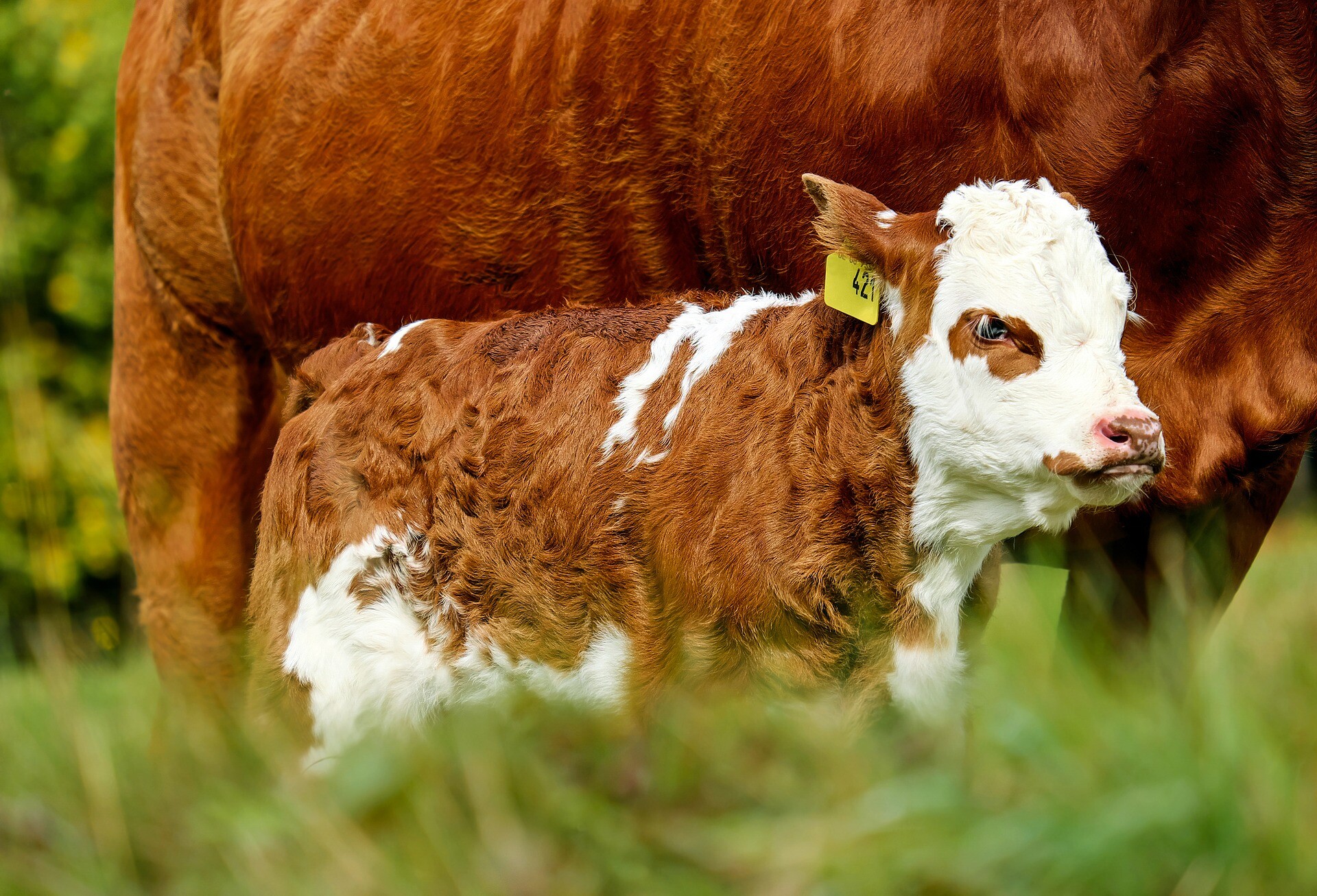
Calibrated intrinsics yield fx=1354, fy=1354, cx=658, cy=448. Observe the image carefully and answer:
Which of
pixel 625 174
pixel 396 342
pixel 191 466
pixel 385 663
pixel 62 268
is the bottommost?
pixel 62 268

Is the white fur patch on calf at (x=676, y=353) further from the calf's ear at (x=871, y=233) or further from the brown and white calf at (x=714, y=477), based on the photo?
the calf's ear at (x=871, y=233)

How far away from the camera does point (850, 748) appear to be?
2.26 m

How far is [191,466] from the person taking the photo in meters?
4.73

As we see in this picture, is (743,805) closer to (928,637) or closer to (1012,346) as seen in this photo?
(928,637)

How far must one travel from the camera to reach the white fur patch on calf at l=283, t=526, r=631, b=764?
2.77 metres

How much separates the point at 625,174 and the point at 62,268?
29.9 feet

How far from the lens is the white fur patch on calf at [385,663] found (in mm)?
2773

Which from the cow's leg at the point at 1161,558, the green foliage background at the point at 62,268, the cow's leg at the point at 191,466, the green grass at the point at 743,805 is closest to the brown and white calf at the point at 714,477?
the green grass at the point at 743,805

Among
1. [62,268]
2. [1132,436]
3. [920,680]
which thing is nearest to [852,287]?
[1132,436]

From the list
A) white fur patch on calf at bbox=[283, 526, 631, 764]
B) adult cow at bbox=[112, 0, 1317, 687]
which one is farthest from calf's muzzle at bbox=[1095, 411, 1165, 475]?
white fur patch on calf at bbox=[283, 526, 631, 764]

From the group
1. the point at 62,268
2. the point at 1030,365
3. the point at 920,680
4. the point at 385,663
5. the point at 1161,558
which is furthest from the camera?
the point at 62,268

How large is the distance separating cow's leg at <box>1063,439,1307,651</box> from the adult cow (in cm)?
2

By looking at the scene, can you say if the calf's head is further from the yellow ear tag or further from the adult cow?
the adult cow

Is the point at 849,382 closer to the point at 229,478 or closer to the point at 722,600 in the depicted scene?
the point at 722,600
